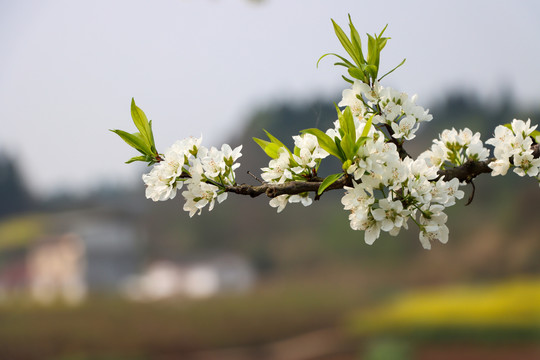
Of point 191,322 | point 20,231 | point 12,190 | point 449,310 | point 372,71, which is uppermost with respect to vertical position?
point 12,190

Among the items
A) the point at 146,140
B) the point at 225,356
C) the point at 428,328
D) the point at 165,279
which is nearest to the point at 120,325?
the point at 165,279

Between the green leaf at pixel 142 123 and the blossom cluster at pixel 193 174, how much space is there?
27 mm

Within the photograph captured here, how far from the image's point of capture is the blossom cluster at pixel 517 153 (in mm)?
417

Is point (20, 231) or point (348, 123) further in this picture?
point (20, 231)

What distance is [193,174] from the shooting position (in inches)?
15.7

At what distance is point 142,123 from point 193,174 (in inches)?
2.4

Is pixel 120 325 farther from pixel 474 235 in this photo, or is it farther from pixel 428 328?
pixel 474 235

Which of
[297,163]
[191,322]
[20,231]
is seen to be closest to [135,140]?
[297,163]

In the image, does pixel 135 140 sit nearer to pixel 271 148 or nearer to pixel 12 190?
pixel 271 148

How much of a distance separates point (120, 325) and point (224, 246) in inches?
28.8

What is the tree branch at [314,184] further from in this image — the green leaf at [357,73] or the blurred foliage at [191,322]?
the blurred foliage at [191,322]

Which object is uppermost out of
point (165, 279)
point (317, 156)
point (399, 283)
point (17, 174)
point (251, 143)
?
point (17, 174)

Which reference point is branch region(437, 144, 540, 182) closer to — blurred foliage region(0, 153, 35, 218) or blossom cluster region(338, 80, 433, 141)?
blossom cluster region(338, 80, 433, 141)

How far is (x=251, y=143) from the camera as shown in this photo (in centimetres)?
314
